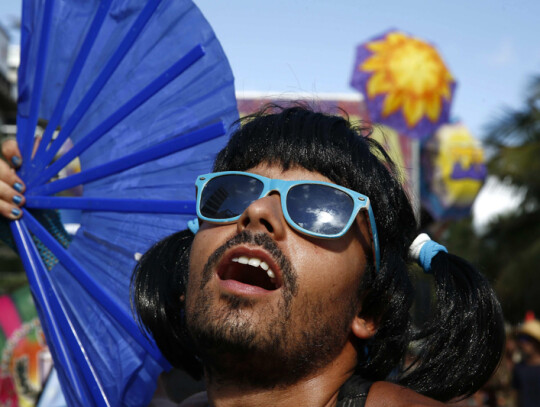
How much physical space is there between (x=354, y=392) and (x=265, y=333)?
27 cm

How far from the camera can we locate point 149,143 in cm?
209

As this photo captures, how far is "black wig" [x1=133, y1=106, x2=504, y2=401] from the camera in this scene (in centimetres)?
174

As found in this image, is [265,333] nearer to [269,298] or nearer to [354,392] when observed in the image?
[269,298]

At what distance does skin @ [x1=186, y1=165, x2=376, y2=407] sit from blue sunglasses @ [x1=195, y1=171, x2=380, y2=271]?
22 mm

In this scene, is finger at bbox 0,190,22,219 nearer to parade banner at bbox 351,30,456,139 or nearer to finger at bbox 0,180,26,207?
finger at bbox 0,180,26,207

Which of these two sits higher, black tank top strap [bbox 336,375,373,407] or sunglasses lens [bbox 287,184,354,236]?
sunglasses lens [bbox 287,184,354,236]

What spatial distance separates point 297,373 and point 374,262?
36 centimetres

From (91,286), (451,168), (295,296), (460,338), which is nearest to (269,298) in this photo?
(295,296)

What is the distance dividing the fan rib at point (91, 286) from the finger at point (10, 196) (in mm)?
31

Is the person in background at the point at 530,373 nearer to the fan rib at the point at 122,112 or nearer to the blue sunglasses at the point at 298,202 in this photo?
the blue sunglasses at the point at 298,202

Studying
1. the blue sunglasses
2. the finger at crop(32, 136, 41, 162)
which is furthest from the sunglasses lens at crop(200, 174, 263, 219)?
the finger at crop(32, 136, 41, 162)

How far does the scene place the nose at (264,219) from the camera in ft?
5.40

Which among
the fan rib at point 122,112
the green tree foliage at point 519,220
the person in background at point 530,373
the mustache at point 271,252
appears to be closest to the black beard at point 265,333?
the mustache at point 271,252

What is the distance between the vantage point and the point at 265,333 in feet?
5.19
